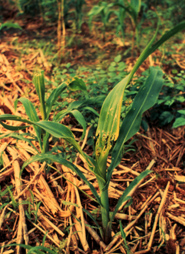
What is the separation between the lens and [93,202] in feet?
4.17

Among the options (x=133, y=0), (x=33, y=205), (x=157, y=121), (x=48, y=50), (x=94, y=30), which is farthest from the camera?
(x=94, y=30)

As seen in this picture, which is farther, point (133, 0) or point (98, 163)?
point (133, 0)

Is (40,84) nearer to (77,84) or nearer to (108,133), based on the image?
(77,84)

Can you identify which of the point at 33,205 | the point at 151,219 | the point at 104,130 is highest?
the point at 104,130

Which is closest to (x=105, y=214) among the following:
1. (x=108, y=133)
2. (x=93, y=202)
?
(x=93, y=202)

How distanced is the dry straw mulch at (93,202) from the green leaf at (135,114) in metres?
0.21

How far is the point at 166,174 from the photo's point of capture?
1.41 metres

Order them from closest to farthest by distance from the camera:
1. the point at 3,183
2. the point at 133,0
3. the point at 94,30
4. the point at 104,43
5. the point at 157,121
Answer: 1. the point at 3,183
2. the point at 157,121
3. the point at 133,0
4. the point at 104,43
5. the point at 94,30

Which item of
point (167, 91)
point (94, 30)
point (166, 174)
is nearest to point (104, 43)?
point (94, 30)

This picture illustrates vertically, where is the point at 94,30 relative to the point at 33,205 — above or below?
above

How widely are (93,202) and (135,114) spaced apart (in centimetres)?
50

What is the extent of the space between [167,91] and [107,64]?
0.69 meters

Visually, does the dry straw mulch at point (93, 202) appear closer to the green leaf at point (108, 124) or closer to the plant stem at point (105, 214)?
the plant stem at point (105, 214)

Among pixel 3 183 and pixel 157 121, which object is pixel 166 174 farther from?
pixel 3 183
